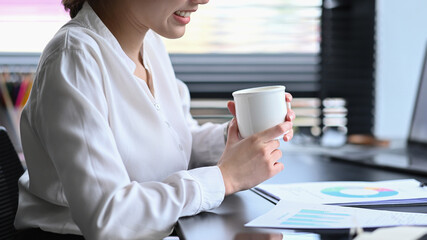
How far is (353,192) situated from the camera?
1002 millimetres

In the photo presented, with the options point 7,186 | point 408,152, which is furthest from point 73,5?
point 408,152

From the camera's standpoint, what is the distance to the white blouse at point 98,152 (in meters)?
0.83

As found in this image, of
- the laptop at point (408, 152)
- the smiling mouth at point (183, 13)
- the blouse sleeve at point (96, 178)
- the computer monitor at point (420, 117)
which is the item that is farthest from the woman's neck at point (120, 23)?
the computer monitor at point (420, 117)

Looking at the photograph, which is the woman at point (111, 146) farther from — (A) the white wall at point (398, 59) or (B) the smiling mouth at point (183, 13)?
(A) the white wall at point (398, 59)

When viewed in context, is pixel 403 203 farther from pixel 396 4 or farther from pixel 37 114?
pixel 396 4

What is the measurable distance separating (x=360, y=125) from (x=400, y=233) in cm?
210

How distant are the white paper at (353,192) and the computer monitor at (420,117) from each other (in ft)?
2.53

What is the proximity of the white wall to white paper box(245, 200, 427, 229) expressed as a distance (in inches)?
70.4

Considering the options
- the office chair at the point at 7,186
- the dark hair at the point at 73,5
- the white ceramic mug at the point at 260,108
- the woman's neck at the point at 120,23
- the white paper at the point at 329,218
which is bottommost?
the office chair at the point at 7,186

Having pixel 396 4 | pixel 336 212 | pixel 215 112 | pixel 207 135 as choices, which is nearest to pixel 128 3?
pixel 207 135

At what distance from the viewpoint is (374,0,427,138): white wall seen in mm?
2520

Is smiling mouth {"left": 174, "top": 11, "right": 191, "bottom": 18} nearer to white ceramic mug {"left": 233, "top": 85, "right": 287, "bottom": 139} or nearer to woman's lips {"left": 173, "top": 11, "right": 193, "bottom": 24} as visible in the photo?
woman's lips {"left": 173, "top": 11, "right": 193, "bottom": 24}

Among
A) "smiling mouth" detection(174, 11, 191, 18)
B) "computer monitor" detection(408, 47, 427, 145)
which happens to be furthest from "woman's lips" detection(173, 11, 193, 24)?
"computer monitor" detection(408, 47, 427, 145)

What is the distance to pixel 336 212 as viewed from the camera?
825mm
